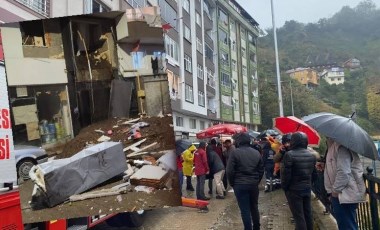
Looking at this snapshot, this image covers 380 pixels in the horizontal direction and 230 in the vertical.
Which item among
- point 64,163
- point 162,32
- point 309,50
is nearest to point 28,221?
point 64,163

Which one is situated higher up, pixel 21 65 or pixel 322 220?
pixel 21 65

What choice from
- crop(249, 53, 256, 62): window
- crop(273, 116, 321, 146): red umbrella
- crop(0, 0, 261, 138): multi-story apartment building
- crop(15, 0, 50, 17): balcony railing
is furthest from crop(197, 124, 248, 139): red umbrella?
crop(15, 0, 50, 17): balcony railing

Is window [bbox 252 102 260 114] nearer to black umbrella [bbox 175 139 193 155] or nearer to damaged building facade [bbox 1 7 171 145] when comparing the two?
black umbrella [bbox 175 139 193 155]

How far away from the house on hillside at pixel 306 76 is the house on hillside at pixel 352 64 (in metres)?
1.46

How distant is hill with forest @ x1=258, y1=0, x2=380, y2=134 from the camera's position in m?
6.90

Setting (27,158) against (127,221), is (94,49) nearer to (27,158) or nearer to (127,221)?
(27,158)

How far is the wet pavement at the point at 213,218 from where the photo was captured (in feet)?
20.2

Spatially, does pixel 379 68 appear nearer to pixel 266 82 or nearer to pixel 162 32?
pixel 266 82

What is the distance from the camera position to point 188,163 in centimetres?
900

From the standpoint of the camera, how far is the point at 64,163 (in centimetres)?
171

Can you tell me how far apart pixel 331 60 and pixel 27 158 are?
31.4 ft

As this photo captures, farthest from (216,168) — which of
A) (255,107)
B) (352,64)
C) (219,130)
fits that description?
(352,64)

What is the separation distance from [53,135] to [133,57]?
19.5 inches

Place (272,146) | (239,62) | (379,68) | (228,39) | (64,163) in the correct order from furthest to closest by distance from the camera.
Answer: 1. (379,68)
2. (272,146)
3. (239,62)
4. (228,39)
5. (64,163)
